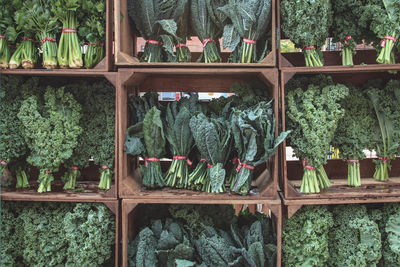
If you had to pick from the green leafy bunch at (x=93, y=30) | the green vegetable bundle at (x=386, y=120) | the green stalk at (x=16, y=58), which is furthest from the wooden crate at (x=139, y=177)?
the green vegetable bundle at (x=386, y=120)

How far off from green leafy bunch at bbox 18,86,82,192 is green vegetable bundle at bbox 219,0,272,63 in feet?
4.47

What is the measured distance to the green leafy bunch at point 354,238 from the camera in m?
2.38

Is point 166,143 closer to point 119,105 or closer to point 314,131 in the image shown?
point 119,105

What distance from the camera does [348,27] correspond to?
255 centimetres

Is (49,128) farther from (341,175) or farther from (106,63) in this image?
(341,175)

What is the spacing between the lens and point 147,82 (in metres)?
3.05

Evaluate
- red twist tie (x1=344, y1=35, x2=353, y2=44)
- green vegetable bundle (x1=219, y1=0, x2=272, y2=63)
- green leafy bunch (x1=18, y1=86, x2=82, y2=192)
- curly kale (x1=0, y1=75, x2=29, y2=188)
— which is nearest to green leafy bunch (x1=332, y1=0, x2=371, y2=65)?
red twist tie (x1=344, y1=35, x2=353, y2=44)

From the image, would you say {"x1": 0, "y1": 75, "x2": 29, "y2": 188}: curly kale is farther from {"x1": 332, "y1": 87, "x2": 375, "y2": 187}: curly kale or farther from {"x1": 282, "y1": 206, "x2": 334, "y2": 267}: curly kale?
{"x1": 332, "y1": 87, "x2": 375, "y2": 187}: curly kale

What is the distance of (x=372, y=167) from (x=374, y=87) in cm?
77

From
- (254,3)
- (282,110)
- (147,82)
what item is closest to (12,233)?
(147,82)

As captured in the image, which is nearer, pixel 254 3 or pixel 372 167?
pixel 254 3

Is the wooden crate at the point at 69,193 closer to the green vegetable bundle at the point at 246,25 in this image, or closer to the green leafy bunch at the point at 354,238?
the green vegetable bundle at the point at 246,25

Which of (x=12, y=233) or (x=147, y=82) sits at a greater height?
(x=147, y=82)

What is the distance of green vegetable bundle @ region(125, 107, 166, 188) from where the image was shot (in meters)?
2.49
